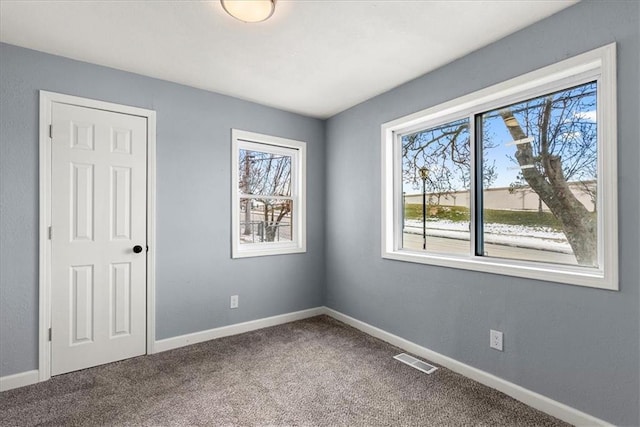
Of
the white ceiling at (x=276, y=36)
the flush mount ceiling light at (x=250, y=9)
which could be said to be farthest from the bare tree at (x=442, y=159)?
the flush mount ceiling light at (x=250, y=9)

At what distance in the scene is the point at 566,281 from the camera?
6.12 ft

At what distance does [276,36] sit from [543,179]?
2.05m

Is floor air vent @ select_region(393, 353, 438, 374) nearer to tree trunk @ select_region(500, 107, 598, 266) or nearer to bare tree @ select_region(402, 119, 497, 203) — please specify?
tree trunk @ select_region(500, 107, 598, 266)

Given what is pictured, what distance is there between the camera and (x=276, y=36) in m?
2.16

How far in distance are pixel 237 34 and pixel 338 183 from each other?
197 centimetres

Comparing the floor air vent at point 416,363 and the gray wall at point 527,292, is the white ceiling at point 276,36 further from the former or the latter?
the floor air vent at point 416,363

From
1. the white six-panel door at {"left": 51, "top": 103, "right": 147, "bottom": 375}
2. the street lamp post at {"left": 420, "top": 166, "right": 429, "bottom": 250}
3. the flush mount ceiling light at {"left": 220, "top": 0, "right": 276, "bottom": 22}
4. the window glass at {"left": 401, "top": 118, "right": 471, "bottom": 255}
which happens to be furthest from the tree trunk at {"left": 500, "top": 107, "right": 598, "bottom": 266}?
the white six-panel door at {"left": 51, "top": 103, "right": 147, "bottom": 375}

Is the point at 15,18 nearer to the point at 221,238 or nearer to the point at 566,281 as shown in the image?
the point at 221,238

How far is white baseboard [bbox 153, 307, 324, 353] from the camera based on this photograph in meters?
2.87

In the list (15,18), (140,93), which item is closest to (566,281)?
(140,93)

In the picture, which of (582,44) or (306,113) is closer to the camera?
(582,44)

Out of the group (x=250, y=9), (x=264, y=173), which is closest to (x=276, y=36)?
(x=250, y=9)

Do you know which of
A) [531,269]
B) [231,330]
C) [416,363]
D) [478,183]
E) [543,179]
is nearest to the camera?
[531,269]

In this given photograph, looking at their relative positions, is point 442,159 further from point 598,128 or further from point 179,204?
point 179,204
